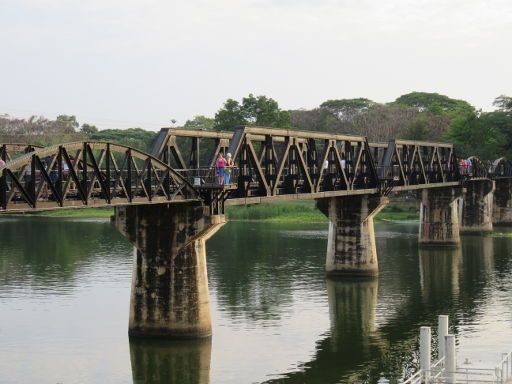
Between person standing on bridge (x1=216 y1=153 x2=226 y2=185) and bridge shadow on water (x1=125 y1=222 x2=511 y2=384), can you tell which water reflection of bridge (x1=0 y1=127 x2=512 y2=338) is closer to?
person standing on bridge (x1=216 y1=153 x2=226 y2=185)

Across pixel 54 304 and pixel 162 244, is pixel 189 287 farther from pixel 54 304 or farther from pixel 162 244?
pixel 54 304

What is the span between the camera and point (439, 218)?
9756 cm

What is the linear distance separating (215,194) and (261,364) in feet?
29.0

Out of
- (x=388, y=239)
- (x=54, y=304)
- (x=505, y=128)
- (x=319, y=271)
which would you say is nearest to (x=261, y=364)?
(x=54, y=304)

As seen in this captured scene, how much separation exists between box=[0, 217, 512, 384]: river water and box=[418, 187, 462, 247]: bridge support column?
2.93m

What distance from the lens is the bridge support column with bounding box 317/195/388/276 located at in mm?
70050

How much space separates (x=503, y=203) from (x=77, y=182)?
104229 mm

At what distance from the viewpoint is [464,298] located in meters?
62.4

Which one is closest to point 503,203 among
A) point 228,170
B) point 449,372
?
point 228,170

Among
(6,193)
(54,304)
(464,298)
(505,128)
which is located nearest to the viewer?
(6,193)

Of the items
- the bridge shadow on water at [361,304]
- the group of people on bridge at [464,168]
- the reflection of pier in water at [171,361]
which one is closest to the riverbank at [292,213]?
the group of people on bridge at [464,168]

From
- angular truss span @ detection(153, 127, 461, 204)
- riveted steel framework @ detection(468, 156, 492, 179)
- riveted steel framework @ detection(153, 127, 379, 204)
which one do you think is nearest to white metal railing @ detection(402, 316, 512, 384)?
angular truss span @ detection(153, 127, 461, 204)

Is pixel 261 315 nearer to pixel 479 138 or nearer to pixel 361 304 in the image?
Result: pixel 361 304

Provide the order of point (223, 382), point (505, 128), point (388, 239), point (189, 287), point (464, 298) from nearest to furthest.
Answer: point (223, 382) → point (189, 287) → point (464, 298) → point (388, 239) → point (505, 128)
